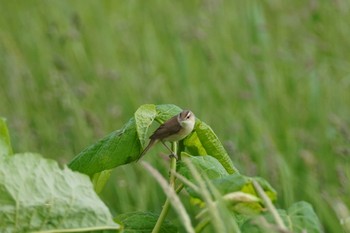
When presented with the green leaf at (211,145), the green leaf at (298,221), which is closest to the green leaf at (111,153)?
the green leaf at (211,145)

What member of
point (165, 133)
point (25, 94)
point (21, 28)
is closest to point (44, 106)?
Result: point (25, 94)

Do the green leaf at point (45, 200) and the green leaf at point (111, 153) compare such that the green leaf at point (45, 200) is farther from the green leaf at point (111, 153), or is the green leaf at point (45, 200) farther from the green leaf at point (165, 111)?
the green leaf at point (165, 111)

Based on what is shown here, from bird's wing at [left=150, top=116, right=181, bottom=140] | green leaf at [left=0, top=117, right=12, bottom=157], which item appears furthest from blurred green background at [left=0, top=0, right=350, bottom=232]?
green leaf at [left=0, top=117, right=12, bottom=157]

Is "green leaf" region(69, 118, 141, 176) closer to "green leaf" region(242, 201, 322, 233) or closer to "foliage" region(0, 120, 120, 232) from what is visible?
"foliage" region(0, 120, 120, 232)

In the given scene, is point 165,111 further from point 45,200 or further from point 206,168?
point 45,200

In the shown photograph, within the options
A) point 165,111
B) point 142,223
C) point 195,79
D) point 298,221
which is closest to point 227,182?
point 298,221
